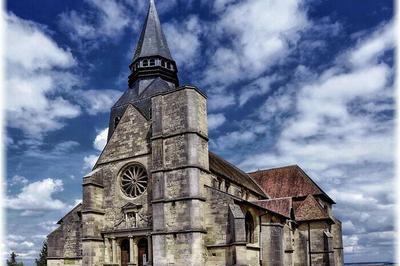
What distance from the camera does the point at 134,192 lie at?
26453mm

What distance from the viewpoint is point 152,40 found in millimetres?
36531

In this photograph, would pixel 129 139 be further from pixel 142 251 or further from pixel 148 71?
pixel 148 71

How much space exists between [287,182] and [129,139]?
1918 centimetres

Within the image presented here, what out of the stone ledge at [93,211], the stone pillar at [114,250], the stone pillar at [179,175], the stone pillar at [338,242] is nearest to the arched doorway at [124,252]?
the stone pillar at [114,250]

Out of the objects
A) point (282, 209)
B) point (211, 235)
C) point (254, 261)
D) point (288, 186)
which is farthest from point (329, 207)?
point (211, 235)

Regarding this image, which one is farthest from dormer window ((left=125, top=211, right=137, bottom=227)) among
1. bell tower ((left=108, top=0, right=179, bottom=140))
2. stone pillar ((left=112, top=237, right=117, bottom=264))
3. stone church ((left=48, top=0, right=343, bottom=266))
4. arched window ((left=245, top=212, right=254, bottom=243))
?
bell tower ((left=108, top=0, right=179, bottom=140))

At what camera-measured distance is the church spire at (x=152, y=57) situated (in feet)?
115

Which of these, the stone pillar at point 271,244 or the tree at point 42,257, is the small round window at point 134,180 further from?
the tree at point 42,257

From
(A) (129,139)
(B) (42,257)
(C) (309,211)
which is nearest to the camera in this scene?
(A) (129,139)

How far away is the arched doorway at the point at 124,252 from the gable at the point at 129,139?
17.0 feet

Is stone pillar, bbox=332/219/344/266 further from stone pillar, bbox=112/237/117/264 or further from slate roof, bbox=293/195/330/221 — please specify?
stone pillar, bbox=112/237/117/264

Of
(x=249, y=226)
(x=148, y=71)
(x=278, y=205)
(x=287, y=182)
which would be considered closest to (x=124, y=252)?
(x=249, y=226)

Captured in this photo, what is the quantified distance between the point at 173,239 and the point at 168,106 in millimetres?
7665

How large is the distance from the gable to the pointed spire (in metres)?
9.15
